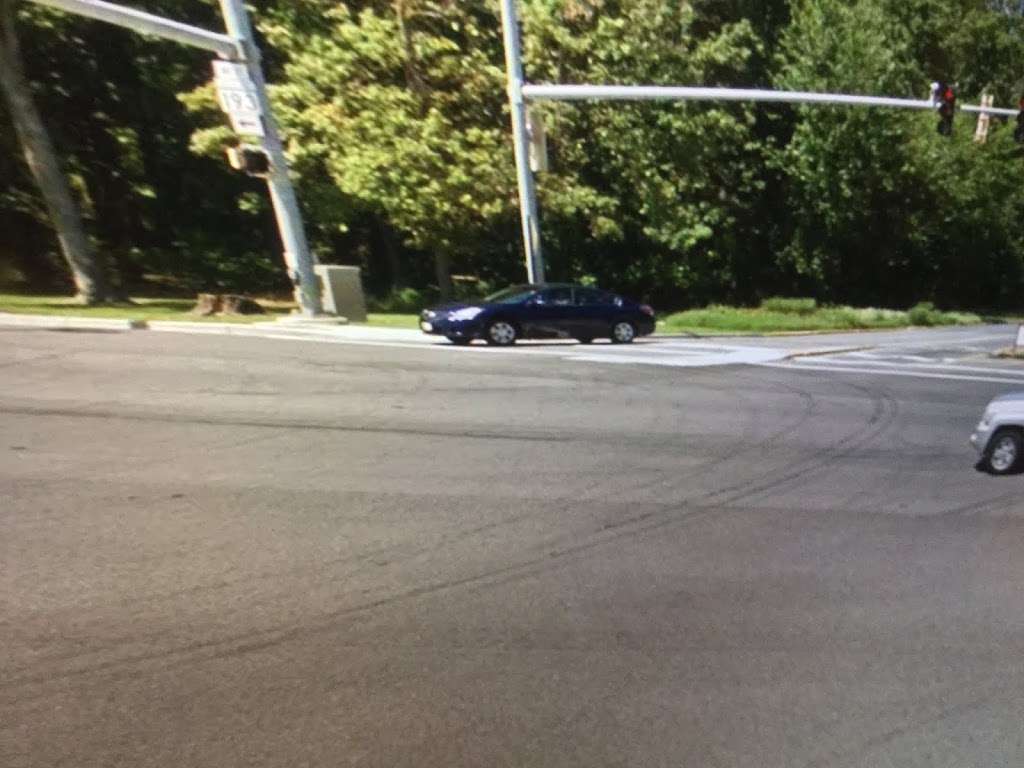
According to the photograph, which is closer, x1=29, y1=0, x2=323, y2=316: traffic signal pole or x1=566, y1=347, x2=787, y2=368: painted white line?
x1=29, y1=0, x2=323, y2=316: traffic signal pole

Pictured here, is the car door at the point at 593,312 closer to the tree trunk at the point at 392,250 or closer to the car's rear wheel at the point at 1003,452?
the car's rear wheel at the point at 1003,452

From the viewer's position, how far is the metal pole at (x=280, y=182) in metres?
22.8

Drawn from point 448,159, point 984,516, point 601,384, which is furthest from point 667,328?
point 984,516

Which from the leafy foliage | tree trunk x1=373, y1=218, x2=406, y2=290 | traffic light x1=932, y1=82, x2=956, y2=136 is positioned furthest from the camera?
tree trunk x1=373, y1=218, x2=406, y2=290

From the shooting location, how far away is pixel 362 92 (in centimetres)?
3244

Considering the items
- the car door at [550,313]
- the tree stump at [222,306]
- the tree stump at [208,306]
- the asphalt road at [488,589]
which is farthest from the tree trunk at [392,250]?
the asphalt road at [488,589]

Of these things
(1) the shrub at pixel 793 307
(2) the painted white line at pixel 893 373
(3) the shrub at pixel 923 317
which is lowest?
(3) the shrub at pixel 923 317

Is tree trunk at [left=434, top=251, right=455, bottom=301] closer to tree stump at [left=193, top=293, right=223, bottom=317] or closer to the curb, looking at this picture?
tree stump at [left=193, top=293, right=223, bottom=317]

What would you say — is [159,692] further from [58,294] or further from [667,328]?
[58,294]

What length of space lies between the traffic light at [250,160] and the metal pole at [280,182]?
15 centimetres

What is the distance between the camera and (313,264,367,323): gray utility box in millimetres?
27281

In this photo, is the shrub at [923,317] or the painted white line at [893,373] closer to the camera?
the painted white line at [893,373]

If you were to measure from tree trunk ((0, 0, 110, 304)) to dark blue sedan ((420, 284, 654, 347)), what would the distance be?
10.4 meters

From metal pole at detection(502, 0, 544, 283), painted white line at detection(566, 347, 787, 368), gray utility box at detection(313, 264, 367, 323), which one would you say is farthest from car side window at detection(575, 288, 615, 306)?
gray utility box at detection(313, 264, 367, 323)
